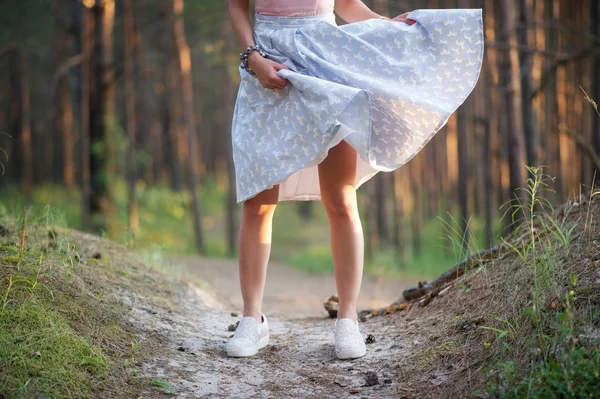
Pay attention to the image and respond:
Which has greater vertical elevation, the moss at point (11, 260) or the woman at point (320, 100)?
the woman at point (320, 100)

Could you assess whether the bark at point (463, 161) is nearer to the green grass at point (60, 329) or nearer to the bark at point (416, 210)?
the bark at point (416, 210)

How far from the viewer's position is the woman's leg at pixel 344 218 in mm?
3154

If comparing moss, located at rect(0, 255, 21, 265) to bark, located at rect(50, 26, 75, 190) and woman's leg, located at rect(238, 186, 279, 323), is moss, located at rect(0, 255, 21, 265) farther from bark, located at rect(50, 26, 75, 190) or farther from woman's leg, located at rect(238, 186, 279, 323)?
bark, located at rect(50, 26, 75, 190)

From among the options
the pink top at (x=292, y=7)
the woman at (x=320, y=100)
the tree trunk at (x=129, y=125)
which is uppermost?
the tree trunk at (x=129, y=125)

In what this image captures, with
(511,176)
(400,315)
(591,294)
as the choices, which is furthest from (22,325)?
(511,176)

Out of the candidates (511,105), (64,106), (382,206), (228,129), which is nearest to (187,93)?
(228,129)

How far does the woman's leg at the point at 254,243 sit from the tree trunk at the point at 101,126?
7701 millimetres

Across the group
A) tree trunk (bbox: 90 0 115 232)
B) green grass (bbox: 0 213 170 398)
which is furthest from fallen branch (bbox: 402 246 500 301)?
tree trunk (bbox: 90 0 115 232)

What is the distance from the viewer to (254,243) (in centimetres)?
327

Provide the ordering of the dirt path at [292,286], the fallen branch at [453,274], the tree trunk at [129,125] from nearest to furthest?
the fallen branch at [453,274] < the dirt path at [292,286] < the tree trunk at [129,125]

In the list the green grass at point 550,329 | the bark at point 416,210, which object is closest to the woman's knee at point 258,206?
the green grass at point 550,329

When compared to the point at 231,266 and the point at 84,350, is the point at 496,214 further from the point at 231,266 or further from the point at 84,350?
the point at 84,350

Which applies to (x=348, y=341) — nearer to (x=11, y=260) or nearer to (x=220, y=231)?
(x=11, y=260)

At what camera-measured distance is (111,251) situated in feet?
15.1
